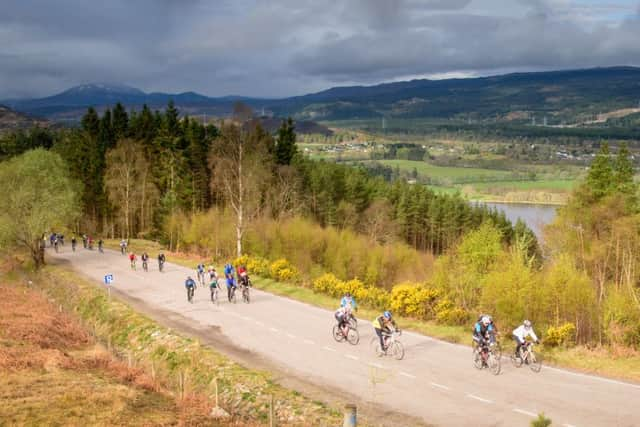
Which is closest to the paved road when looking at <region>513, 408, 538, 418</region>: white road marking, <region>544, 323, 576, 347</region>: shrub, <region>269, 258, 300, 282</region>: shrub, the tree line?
<region>513, 408, 538, 418</region>: white road marking

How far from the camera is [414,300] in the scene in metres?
27.1

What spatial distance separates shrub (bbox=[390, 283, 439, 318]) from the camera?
1067 inches

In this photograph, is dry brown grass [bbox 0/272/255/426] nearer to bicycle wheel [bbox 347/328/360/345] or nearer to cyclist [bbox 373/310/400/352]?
cyclist [bbox 373/310/400/352]

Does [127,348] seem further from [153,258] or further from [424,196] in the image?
[424,196]

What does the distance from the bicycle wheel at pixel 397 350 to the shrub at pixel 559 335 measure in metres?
5.28

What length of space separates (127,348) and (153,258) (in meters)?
28.4

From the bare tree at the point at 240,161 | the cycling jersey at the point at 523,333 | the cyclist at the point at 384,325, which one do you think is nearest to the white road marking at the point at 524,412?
the cycling jersey at the point at 523,333

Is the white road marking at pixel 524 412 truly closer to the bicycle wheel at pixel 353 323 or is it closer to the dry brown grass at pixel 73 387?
the dry brown grass at pixel 73 387

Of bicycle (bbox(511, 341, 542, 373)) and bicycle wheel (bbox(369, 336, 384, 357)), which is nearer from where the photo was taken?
bicycle (bbox(511, 341, 542, 373))

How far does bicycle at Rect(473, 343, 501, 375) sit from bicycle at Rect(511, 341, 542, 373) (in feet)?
2.75

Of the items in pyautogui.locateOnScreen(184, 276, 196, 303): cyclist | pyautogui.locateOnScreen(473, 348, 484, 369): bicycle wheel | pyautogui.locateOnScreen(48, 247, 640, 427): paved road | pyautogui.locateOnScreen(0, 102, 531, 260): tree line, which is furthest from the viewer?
pyautogui.locateOnScreen(0, 102, 531, 260): tree line

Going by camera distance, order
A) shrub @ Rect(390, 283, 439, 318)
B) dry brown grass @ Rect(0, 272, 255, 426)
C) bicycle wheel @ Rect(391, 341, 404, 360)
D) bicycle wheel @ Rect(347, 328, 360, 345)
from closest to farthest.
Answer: dry brown grass @ Rect(0, 272, 255, 426), bicycle wheel @ Rect(391, 341, 404, 360), bicycle wheel @ Rect(347, 328, 360, 345), shrub @ Rect(390, 283, 439, 318)

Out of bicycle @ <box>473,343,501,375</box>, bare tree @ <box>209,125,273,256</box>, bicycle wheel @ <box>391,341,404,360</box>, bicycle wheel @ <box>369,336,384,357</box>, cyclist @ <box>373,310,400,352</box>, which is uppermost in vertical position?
bare tree @ <box>209,125,273,256</box>

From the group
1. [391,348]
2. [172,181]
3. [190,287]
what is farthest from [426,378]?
[172,181]
